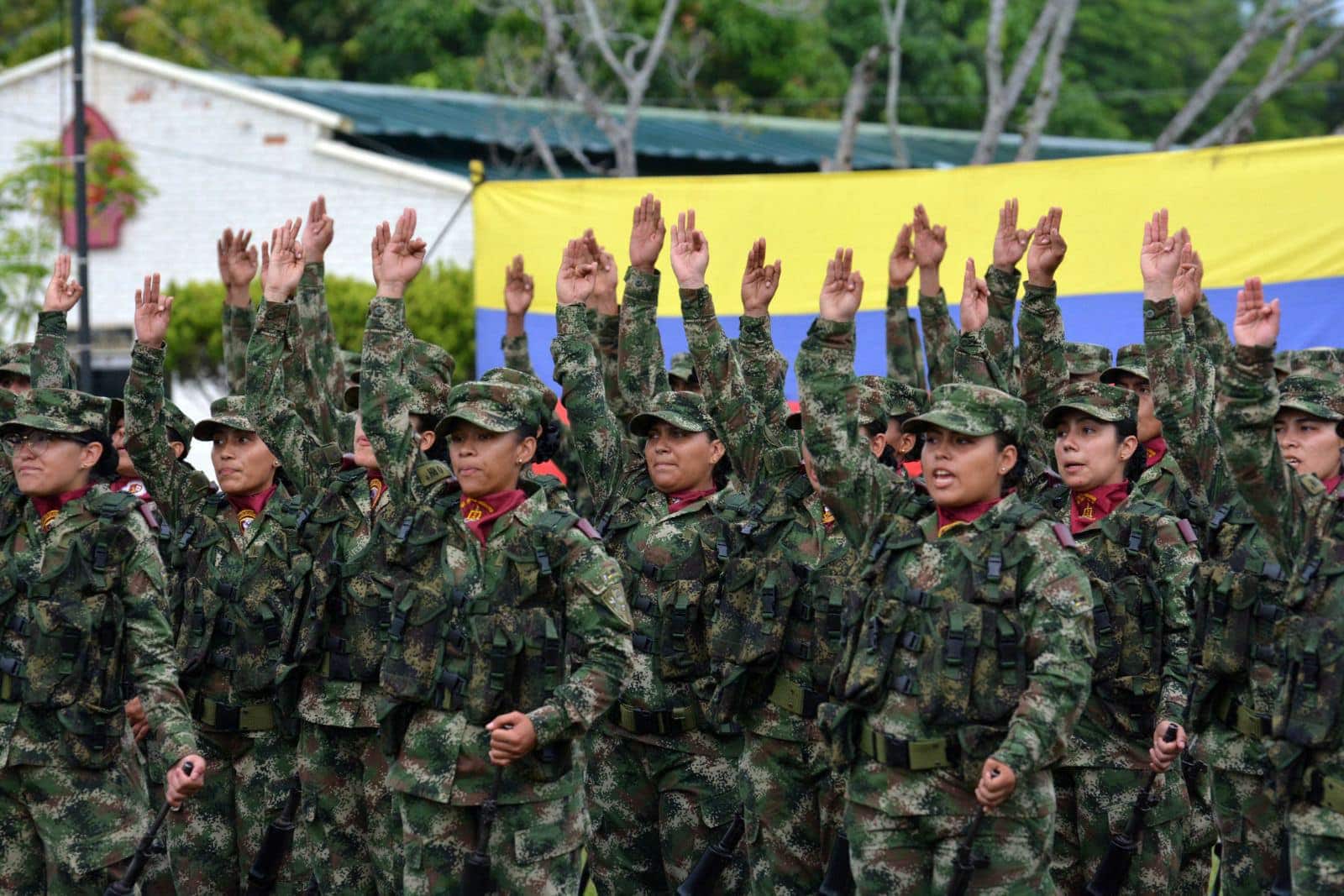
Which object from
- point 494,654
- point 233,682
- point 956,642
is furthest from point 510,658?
point 233,682

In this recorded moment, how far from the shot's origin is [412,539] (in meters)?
6.62

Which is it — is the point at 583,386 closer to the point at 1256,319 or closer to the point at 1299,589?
the point at 1256,319

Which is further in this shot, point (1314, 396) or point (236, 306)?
point (236, 306)

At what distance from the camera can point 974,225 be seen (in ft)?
37.4

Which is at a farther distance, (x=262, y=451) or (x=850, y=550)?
(x=262, y=451)

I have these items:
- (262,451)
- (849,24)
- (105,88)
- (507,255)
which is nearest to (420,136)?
(105,88)

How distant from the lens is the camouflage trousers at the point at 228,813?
25.2ft

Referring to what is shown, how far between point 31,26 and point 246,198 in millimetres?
10486

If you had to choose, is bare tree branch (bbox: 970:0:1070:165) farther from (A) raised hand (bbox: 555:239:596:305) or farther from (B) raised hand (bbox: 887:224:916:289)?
(A) raised hand (bbox: 555:239:596:305)

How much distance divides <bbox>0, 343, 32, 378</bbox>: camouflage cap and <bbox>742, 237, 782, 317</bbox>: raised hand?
12.6 feet

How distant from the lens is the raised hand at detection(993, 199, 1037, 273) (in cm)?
824

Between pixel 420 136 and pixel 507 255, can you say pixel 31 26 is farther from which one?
pixel 507 255

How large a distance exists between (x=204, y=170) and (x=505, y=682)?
1854 centimetres

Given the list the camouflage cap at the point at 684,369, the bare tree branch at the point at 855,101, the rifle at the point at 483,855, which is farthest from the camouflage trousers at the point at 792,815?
the bare tree branch at the point at 855,101
